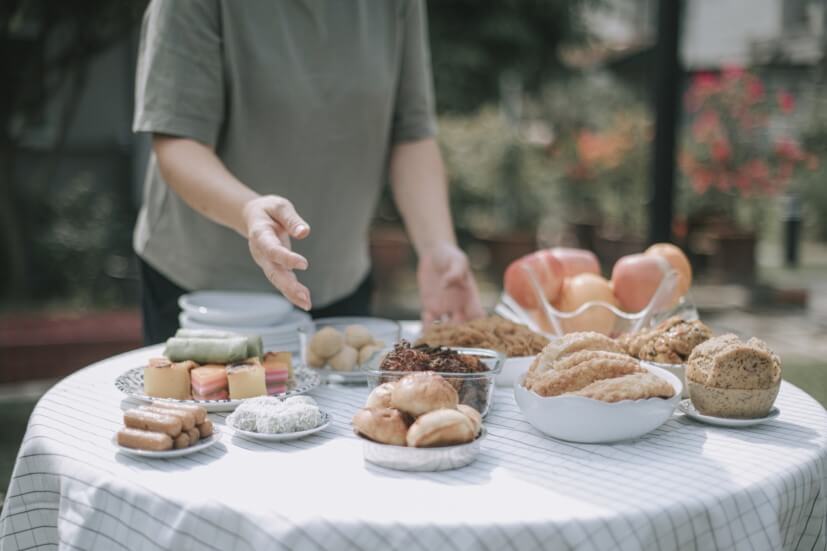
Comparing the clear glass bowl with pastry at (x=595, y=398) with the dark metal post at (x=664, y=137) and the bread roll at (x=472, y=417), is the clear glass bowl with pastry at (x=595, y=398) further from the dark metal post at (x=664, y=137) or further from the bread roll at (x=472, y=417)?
the dark metal post at (x=664, y=137)

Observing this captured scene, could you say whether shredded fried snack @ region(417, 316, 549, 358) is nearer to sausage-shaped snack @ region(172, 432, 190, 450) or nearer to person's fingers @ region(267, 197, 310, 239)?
person's fingers @ region(267, 197, 310, 239)

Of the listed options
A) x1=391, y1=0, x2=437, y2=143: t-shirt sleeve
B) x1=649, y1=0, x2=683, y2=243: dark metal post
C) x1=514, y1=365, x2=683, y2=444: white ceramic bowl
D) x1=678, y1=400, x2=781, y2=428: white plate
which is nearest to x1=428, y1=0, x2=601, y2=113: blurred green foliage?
x1=649, y1=0, x2=683, y2=243: dark metal post

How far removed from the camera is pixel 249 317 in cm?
184

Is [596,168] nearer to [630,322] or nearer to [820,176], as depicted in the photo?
[820,176]

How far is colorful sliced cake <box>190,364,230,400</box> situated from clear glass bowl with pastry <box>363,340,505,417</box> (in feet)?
0.84

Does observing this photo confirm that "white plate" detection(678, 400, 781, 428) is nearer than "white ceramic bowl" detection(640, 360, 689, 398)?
Yes

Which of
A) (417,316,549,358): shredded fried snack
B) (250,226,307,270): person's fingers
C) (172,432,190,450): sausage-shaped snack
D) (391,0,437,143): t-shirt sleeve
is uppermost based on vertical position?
(391,0,437,143): t-shirt sleeve

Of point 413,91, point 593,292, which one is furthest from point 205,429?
point 413,91

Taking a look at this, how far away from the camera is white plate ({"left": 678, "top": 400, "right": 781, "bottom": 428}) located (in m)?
1.37

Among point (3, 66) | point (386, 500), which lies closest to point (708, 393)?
point (386, 500)

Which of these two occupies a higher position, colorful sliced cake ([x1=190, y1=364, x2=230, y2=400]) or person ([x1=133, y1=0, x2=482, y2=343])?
person ([x1=133, y1=0, x2=482, y2=343])

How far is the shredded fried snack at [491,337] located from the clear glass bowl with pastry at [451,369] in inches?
6.8

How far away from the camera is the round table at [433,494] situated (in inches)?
40.3

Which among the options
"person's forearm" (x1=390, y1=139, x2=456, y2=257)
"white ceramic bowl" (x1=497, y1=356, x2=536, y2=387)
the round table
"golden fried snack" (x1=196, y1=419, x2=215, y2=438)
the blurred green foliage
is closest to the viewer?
the round table
